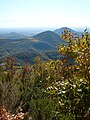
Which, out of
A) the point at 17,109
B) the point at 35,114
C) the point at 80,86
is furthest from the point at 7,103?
the point at 80,86

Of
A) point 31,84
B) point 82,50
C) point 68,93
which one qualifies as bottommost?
point 31,84

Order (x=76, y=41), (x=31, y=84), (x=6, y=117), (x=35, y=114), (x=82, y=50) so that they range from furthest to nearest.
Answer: (x=31, y=84) < (x=76, y=41) < (x=82, y=50) < (x=35, y=114) < (x=6, y=117)

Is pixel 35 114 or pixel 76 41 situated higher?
pixel 76 41

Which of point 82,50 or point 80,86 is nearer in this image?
point 80,86

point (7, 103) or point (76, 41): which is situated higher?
point (76, 41)

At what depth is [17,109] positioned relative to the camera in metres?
9.84

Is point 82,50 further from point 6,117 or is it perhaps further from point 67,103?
point 6,117

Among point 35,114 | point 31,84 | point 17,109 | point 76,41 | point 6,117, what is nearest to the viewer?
point 6,117

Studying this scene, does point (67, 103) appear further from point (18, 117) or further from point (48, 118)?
point (18, 117)

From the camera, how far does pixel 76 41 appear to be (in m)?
8.92

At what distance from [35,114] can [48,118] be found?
0.35m

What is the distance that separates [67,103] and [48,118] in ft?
2.05

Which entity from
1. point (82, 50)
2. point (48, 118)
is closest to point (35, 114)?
point (48, 118)

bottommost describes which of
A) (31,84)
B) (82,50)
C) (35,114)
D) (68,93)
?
(31,84)
